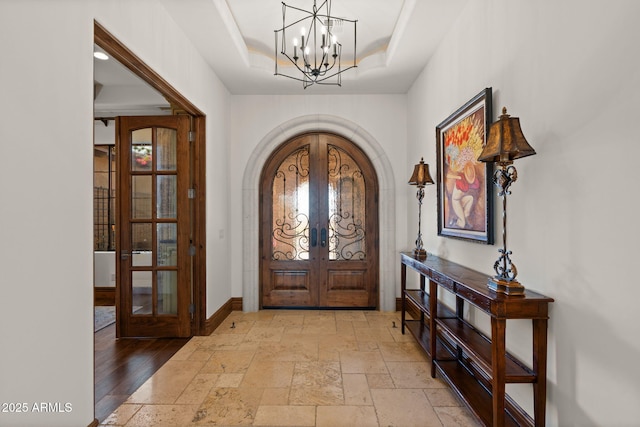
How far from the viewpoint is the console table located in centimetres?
177

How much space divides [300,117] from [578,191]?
12.4 feet

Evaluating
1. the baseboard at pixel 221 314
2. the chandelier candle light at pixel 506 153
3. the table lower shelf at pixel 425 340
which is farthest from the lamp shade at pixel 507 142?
the baseboard at pixel 221 314

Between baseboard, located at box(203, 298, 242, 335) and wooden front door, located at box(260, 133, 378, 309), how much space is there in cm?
38

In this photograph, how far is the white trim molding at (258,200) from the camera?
4.78m

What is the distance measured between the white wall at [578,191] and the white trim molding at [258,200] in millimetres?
2444

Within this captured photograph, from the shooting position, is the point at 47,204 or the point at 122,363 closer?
the point at 47,204

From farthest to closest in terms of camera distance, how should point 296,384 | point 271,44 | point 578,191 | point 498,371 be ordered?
point 271,44, point 296,384, point 498,371, point 578,191

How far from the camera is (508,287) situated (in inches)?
71.8

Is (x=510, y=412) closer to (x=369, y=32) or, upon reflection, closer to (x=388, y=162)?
(x=388, y=162)

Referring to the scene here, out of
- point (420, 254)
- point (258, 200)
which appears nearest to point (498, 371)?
point (420, 254)

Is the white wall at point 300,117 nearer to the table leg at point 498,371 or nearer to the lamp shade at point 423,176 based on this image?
the lamp shade at point 423,176

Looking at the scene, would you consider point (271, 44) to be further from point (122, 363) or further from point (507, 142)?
point (122, 363)

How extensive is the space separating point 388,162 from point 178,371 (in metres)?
3.66

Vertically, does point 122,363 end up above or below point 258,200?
below
